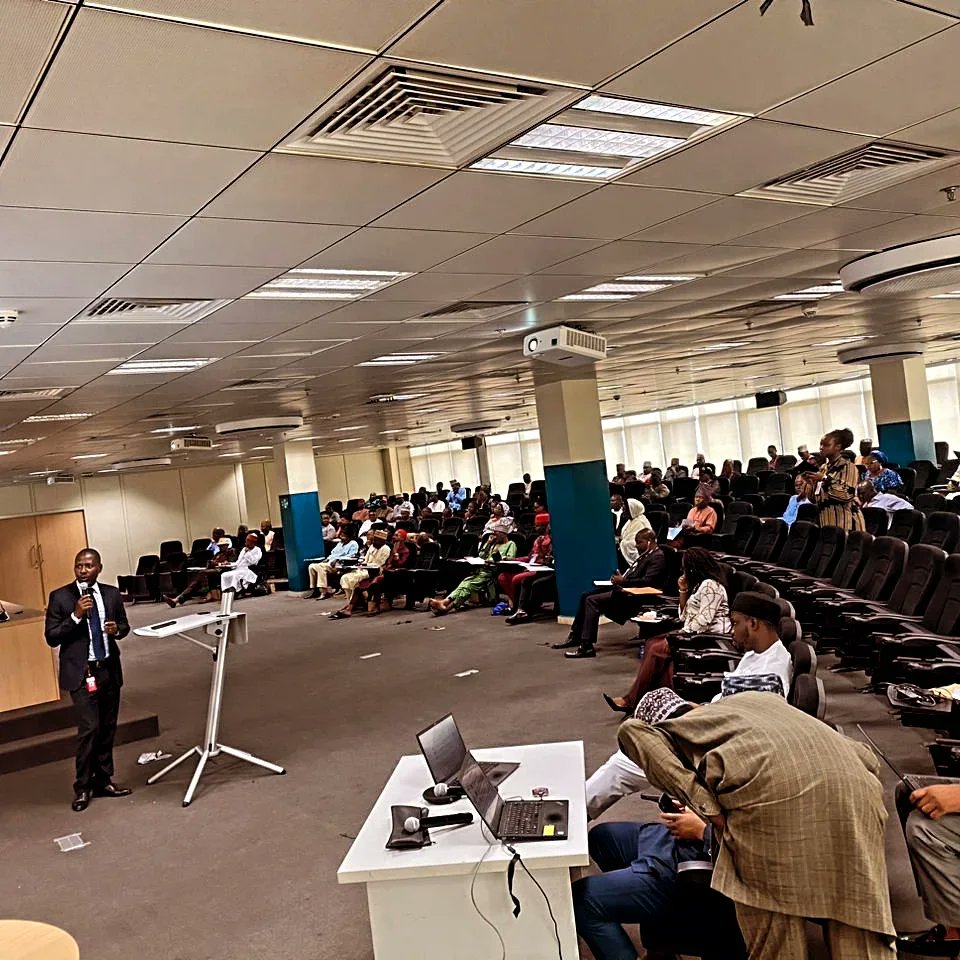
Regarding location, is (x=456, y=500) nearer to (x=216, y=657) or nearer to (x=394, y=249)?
(x=216, y=657)

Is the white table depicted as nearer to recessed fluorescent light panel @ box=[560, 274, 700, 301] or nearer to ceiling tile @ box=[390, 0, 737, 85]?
ceiling tile @ box=[390, 0, 737, 85]

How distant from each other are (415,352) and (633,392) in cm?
1064

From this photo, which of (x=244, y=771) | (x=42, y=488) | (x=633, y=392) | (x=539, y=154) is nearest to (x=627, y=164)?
(x=539, y=154)

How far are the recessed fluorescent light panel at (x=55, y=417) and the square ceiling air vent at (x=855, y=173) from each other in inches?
337

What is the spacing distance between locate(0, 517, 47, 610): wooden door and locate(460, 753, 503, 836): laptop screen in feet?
26.8

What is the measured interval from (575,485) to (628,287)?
4.26 metres

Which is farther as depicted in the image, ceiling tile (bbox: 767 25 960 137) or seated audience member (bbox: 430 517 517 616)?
seated audience member (bbox: 430 517 517 616)

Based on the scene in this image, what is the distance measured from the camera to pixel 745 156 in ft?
13.5

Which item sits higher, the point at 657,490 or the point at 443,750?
the point at 657,490

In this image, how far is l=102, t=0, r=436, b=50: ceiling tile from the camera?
2279 mm

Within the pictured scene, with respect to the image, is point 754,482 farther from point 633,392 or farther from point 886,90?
point 886,90

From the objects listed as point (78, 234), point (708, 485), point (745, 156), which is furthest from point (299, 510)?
point (745, 156)

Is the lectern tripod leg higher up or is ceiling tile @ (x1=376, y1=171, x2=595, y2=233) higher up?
ceiling tile @ (x1=376, y1=171, x2=595, y2=233)

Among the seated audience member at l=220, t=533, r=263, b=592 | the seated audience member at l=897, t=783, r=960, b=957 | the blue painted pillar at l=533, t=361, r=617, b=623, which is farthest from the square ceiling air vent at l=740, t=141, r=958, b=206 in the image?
the seated audience member at l=220, t=533, r=263, b=592
